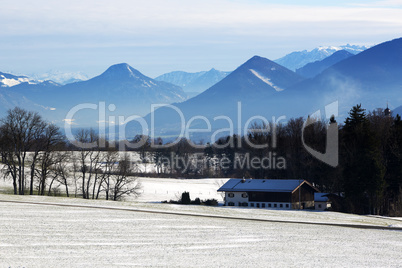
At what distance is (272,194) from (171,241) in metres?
48.2

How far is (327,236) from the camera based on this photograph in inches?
1716

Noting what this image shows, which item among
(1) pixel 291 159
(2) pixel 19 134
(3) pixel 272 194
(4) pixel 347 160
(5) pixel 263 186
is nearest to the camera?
(2) pixel 19 134

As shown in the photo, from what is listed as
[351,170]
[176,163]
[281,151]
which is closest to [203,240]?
[351,170]

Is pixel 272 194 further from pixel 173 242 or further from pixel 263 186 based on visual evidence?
pixel 173 242

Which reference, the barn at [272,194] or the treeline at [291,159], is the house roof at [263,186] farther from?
the treeline at [291,159]

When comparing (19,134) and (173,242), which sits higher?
(19,134)

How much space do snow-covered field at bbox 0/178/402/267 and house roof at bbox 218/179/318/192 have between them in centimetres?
3220

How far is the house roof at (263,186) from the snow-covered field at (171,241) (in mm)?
32197

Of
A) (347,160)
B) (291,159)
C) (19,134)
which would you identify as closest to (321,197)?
(347,160)

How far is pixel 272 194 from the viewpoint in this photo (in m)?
84.4

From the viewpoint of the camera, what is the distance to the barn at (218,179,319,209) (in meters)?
83.5

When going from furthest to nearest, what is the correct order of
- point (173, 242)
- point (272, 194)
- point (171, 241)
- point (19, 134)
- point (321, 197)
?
point (321, 197)
point (272, 194)
point (19, 134)
point (171, 241)
point (173, 242)

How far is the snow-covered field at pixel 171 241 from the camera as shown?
31484 mm

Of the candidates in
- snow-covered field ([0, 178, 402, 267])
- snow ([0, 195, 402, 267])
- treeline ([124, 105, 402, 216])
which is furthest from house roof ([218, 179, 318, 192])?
snow ([0, 195, 402, 267])
